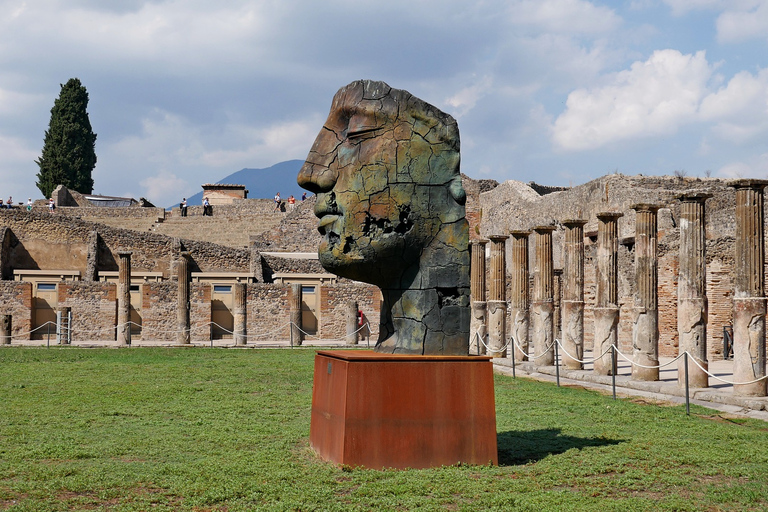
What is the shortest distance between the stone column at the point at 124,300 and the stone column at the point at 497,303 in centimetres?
1154

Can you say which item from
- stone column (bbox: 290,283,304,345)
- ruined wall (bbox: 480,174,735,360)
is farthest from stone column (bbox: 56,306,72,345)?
ruined wall (bbox: 480,174,735,360)

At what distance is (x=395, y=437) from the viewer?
6.45 metres

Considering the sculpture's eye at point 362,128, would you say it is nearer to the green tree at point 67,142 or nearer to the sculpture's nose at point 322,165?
the sculpture's nose at point 322,165

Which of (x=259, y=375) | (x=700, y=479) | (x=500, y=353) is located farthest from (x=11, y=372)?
(x=700, y=479)

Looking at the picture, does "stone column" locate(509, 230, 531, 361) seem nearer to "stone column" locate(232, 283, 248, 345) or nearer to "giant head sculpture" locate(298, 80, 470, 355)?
"stone column" locate(232, 283, 248, 345)

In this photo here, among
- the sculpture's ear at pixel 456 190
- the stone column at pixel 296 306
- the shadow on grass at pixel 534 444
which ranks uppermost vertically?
the sculpture's ear at pixel 456 190

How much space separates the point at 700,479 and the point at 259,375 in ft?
31.8

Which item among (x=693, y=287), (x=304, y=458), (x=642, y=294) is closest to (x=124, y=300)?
(x=642, y=294)

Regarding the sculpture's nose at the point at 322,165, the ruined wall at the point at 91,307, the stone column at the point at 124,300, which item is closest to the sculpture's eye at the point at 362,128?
the sculpture's nose at the point at 322,165

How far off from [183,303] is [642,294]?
15641 mm

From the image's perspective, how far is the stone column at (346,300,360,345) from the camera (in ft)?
82.8

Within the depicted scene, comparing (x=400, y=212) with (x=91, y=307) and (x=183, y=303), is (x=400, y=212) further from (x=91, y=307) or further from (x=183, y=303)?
(x=91, y=307)

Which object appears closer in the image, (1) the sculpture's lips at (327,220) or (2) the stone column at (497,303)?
(1) the sculpture's lips at (327,220)

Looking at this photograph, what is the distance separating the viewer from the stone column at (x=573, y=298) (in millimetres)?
15984
